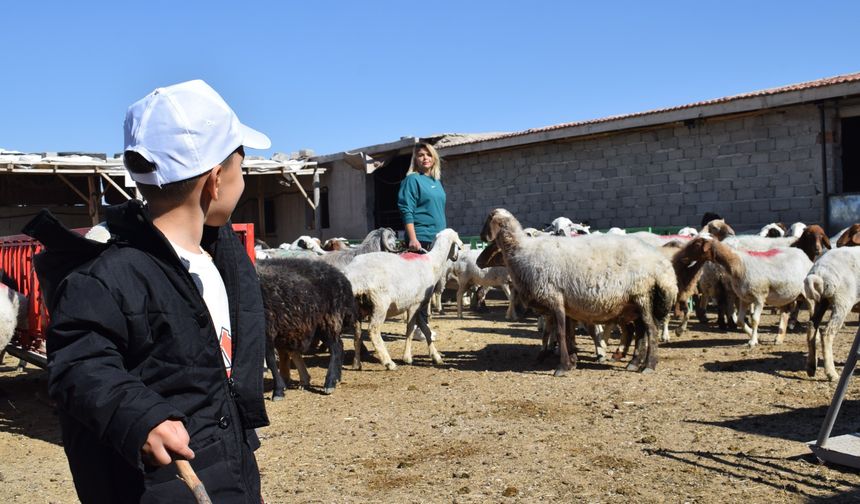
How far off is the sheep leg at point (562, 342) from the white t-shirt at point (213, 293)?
7031mm

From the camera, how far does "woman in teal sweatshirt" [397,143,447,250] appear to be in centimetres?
1026

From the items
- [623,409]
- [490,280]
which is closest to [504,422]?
[623,409]

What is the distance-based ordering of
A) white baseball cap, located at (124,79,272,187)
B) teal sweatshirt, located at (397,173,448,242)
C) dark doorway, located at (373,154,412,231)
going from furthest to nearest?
dark doorway, located at (373,154,412,231) < teal sweatshirt, located at (397,173,448,242) < white baseball cap, located at (124,79,272,187)

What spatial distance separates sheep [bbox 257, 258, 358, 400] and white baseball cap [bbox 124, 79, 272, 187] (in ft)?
19.2

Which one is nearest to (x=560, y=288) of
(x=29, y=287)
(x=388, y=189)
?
(x=29, y=287)

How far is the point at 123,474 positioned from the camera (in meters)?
1.96

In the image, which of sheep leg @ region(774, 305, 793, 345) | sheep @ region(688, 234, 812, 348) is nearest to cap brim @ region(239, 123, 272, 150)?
sheep @ region(688, 234, 812, 348)

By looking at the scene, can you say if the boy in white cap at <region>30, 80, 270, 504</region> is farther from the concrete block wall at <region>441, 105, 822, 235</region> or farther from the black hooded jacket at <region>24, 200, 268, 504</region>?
the concrete block wall at <region>441, 105, 822, 235</region>

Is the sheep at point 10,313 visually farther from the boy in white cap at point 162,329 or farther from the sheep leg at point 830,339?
the sheep leg at point 830,339

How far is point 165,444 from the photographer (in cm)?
177

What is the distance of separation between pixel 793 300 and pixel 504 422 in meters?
5.79

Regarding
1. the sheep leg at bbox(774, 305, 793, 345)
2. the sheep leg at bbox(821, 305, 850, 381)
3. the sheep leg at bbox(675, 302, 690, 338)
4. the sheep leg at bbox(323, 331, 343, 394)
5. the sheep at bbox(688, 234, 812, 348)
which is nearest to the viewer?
the sheep leg at bbox(821, 305, 850, 381)

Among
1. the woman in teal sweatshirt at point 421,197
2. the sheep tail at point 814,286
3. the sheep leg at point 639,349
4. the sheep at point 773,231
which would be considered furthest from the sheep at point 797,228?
the woman in teal sweatshirt at point 421,197

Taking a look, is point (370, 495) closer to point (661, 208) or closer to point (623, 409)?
point (623, 409)
